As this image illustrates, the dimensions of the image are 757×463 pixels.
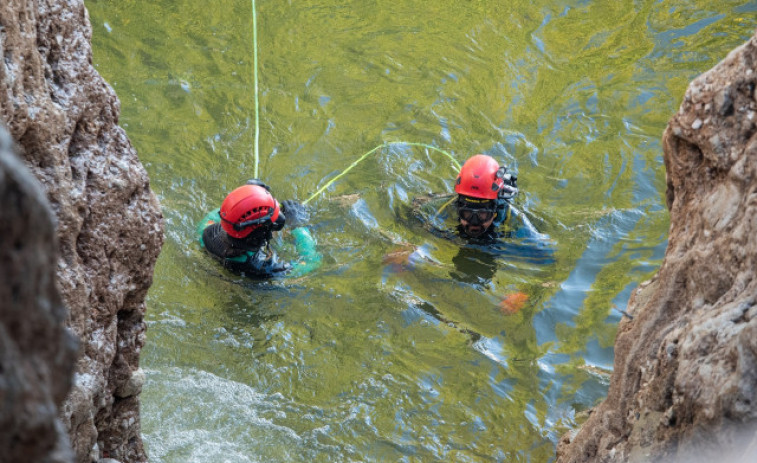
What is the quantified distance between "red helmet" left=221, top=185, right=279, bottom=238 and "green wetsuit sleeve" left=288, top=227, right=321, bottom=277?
904 mm

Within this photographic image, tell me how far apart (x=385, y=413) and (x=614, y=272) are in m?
2.77

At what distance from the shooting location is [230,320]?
20.7ft

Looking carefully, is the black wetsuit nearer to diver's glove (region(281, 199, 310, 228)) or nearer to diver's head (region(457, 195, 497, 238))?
diver's glove (region(281, 199, 310, 228))

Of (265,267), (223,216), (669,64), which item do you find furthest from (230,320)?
(669,64)

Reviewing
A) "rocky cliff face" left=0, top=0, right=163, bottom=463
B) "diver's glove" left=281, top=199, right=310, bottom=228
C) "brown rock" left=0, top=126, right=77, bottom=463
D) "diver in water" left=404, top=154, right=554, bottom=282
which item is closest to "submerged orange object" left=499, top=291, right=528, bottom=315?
"diver in water" left=404, top=154, right=554, bottom=282

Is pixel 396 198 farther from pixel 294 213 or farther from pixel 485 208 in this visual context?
pixel 485 208

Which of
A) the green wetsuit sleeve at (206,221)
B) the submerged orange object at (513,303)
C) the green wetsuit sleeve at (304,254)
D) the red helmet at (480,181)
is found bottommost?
the green wetsuit sleeve at (206,221)

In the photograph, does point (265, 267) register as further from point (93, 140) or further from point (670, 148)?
point (670, 148)

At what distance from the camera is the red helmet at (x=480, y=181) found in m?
6.72

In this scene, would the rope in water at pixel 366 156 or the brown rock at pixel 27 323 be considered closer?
the brown rock at pixel 27 323

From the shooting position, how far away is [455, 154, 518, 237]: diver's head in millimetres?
6727

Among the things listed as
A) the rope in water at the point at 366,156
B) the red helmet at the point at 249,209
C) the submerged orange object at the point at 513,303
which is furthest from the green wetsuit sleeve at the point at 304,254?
the submerged orange object at the point at 513,303

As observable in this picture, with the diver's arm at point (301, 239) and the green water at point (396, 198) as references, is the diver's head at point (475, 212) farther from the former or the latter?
the diver's arm at point (301, 239)

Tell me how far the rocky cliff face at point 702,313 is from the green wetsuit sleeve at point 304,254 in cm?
364
